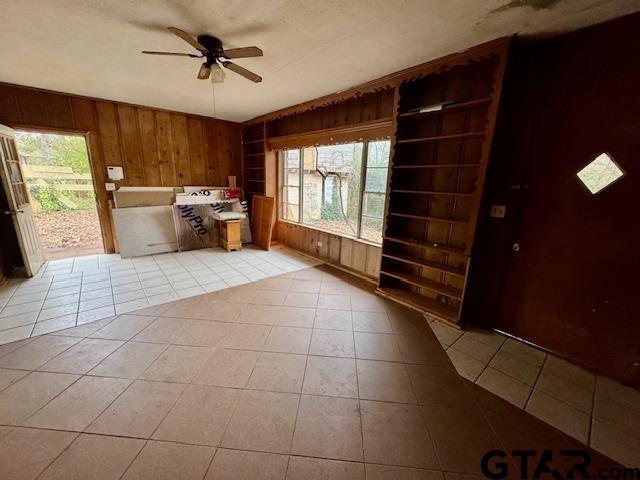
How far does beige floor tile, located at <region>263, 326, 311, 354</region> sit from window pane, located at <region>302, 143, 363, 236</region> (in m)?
1.87

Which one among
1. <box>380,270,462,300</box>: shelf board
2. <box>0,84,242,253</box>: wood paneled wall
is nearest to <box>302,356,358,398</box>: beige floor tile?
<box>380,270,462,300</box>: shelf board

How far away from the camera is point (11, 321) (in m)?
2.35

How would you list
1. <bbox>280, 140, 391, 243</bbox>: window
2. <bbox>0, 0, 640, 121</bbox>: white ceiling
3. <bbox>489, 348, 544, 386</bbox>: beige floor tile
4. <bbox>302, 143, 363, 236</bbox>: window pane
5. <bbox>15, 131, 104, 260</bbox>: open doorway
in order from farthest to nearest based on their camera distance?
<bbox>15, 131, 104, 260</bbox>: open doorway → <bbox>302, 143, 363, 236</bbox>: window pane → <bbox>280, 140, 391, 243</bbox>: window → <bbox>489, 348, 544, 386</bbox>: beige floor tile → <bbox>0, 0, 640, 121</bbox>: white ceiling

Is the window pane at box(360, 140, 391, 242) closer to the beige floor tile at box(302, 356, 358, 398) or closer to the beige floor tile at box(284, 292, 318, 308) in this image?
the beige floor tile at box(284, 292, 318, 308)

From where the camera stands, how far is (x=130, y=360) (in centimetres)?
192

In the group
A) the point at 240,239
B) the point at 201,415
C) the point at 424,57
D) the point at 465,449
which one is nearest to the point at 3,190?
the point at 240,239

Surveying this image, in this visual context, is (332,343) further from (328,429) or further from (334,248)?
Result: (334,248)

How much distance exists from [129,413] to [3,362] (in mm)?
1248

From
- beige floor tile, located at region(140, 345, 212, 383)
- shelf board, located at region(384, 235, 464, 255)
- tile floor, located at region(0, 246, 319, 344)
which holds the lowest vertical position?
beige floor tile, located at region(140, 345, 212, 383)

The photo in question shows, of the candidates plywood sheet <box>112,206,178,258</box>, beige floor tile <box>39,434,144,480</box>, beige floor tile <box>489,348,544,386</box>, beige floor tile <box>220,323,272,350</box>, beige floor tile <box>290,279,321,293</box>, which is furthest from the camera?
plywood sheet <box>112,206,178,258</box>

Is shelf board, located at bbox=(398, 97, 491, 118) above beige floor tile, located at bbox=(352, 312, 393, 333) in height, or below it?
above

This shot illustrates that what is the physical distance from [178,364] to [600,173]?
3418mm

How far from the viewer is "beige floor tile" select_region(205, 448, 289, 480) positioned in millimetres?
1202

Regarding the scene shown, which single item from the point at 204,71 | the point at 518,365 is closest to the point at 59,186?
the point at 204,71
